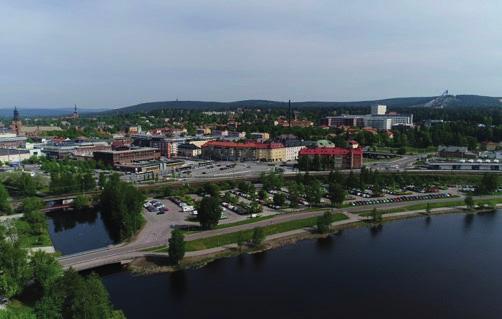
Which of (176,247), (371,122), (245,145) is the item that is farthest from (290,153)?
(371,122)

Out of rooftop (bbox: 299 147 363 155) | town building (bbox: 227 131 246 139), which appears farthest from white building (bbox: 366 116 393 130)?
rooftop (bbox: 299 147 363 155)

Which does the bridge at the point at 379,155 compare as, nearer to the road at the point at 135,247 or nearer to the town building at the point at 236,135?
the town building at the point at 236,135

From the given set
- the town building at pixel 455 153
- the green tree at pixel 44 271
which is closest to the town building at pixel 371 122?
the town building at pixel 455 153

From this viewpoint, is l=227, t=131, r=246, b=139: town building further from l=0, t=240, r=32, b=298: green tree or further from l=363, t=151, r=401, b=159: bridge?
l=0, t=240, r=32, b=298: green tree

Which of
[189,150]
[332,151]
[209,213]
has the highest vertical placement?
[332,151]

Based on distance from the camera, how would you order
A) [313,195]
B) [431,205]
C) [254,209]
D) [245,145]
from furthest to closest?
[245,145] < [431,205] < [313,195] < [254,209]

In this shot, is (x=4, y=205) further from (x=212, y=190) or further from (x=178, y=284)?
(x=178, y=284)
